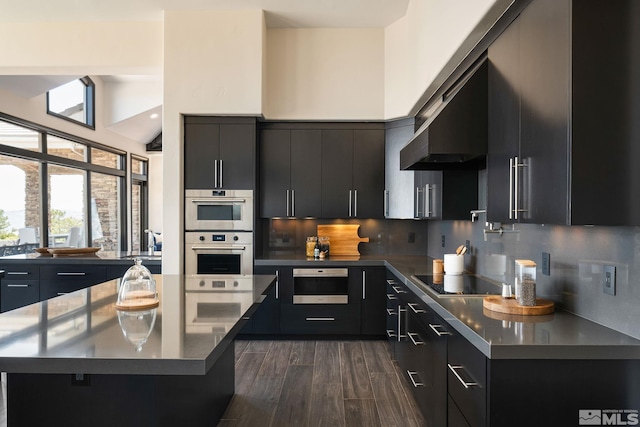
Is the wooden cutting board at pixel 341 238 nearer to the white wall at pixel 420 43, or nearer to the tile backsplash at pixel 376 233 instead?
the tile backsplash at pixel 376 233

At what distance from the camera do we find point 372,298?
14.4ft

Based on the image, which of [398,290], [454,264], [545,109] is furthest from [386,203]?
[545,109]

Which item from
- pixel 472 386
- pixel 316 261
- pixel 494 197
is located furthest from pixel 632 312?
pixel 316 261

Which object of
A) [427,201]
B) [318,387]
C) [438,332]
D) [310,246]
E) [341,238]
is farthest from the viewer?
[341,238]

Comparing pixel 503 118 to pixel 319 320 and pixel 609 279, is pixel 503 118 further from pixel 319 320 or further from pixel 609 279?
pixel 319 320

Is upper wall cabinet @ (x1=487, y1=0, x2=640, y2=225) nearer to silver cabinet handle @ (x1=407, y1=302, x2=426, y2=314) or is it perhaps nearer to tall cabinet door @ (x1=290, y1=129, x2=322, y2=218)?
silver cabinet handle @ (x1=407, y1=302, x2=426, y2=314)

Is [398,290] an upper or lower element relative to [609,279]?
lower

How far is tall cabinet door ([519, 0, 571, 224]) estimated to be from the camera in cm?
→ 157

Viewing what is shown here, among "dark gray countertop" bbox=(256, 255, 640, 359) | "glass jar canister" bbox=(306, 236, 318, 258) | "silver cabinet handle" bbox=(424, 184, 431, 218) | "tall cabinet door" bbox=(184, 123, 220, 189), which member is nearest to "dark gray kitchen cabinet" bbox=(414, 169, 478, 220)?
"silver cabinet handle" bbox=(424, 184, 431, 218)

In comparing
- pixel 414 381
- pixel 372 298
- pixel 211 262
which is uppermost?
pixel 211 262

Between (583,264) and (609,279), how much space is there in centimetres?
19

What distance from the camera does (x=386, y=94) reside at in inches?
179

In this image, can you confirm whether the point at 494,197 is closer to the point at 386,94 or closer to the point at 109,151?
the point at 386,94

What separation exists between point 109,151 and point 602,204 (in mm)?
7906
